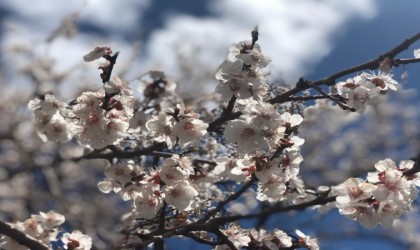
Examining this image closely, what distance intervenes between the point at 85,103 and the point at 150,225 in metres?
0.73

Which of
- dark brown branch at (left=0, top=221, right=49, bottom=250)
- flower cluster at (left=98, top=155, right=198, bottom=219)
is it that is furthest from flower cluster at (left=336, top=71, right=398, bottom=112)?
dark brown branch at (left=0, top=221, right=49, bottom=250)

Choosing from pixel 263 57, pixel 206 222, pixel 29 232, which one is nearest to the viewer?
pixel 206 222

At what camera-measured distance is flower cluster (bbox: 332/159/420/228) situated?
2133mm

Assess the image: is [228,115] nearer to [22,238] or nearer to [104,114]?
[104,114]

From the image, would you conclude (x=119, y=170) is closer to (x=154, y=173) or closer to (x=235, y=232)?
(x=154, y=173)

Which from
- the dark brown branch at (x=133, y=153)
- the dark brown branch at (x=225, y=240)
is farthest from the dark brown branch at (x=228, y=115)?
the dark brown branch at (x=225, y=240)

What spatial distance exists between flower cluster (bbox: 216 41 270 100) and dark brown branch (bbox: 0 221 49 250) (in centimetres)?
112

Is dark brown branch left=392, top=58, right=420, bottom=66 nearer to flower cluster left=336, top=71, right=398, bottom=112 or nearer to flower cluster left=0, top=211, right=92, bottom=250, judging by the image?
flower cluster left=336, top=71, right=398, bottom=112

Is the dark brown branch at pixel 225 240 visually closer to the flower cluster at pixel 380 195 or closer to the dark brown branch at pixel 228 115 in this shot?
the flower cluster at pixel 380 195

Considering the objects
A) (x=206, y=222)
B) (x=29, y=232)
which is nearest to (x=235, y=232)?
(x=206, y=222)

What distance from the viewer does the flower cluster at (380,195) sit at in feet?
7.00

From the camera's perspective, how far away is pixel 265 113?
7.91 feet

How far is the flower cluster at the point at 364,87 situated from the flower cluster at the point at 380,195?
449mm

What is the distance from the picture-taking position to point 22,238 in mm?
2324
